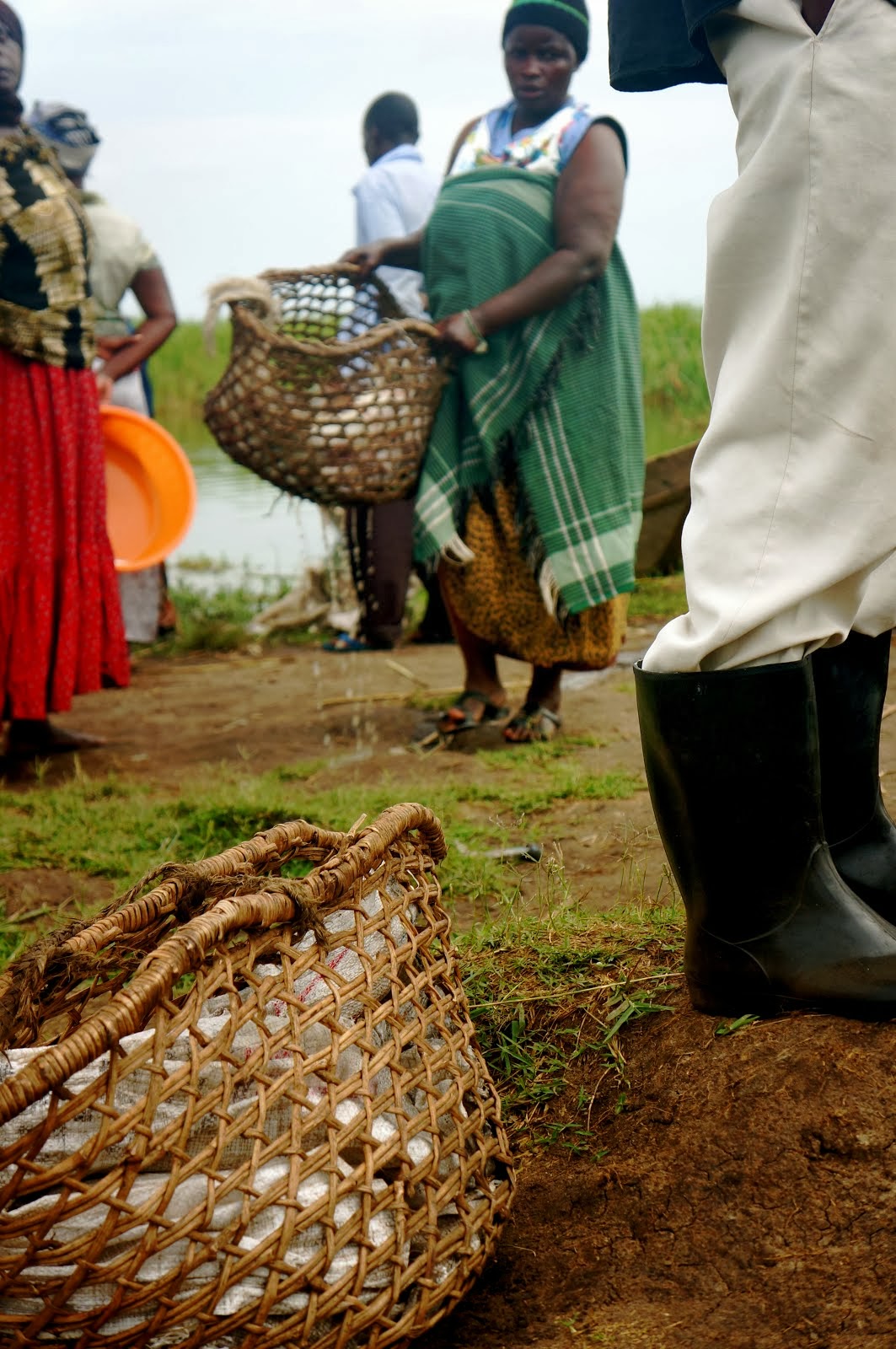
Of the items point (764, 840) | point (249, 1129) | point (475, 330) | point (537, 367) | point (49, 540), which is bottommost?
point (249, 1129)

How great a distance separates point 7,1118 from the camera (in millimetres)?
1098

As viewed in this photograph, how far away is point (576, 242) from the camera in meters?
3.46

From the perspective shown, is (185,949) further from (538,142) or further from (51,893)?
(538,142)

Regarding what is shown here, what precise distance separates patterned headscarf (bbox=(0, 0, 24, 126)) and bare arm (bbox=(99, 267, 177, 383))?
4.18ft

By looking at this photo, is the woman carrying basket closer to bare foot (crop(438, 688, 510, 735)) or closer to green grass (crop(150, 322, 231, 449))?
bare foot (crop(438, 688, 510, 735))

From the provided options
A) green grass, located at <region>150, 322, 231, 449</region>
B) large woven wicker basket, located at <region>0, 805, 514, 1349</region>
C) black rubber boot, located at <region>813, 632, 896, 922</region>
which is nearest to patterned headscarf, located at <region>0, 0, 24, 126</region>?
large woven wicker basket, located at <region>0, 805, 514, 1349</region>

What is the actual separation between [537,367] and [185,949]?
2.61 metres

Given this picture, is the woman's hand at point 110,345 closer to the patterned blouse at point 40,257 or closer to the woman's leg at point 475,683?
the patterned blouse at point 40,257

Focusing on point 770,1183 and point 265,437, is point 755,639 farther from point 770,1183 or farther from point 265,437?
→ point 265,437

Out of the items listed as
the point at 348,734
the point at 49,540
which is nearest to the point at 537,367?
the point at 348,734

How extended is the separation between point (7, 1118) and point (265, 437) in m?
2.38

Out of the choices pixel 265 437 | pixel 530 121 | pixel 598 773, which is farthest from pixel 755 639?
pixel 530 121

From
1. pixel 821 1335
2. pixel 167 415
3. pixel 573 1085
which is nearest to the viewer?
pixel 821 1335

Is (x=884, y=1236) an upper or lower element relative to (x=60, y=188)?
Answer: lower
